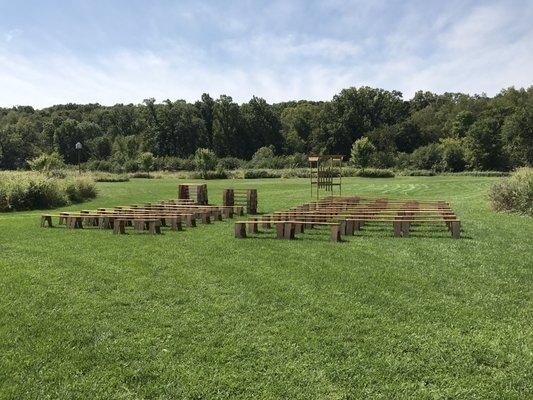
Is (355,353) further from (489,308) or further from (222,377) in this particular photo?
(489,308)

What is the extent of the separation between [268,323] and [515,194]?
12.3m

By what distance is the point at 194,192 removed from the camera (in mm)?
18656

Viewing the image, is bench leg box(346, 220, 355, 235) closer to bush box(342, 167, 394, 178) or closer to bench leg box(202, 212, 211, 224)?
bench leg box(202, 212, 211, 224)

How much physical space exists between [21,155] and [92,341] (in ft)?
280

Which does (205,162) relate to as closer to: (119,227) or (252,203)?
(252,203)

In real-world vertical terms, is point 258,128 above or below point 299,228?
above

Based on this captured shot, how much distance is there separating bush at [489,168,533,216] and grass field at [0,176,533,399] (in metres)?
6.24

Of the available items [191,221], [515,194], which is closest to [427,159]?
[515,194]

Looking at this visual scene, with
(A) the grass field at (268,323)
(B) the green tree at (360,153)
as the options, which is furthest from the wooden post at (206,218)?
(B) the green tree at (360,153)

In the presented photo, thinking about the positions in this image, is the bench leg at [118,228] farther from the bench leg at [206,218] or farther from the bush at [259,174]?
the bush at [259,174]

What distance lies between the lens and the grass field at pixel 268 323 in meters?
3.65

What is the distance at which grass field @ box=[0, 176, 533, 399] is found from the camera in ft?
12.0

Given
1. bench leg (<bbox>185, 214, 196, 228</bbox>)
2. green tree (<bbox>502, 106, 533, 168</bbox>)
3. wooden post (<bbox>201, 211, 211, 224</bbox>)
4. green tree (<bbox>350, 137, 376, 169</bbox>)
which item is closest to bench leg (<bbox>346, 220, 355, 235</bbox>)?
bench leg (<bbox>185, 214, 196, 228</bbox>)

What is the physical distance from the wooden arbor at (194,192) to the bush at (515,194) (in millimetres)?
9865
